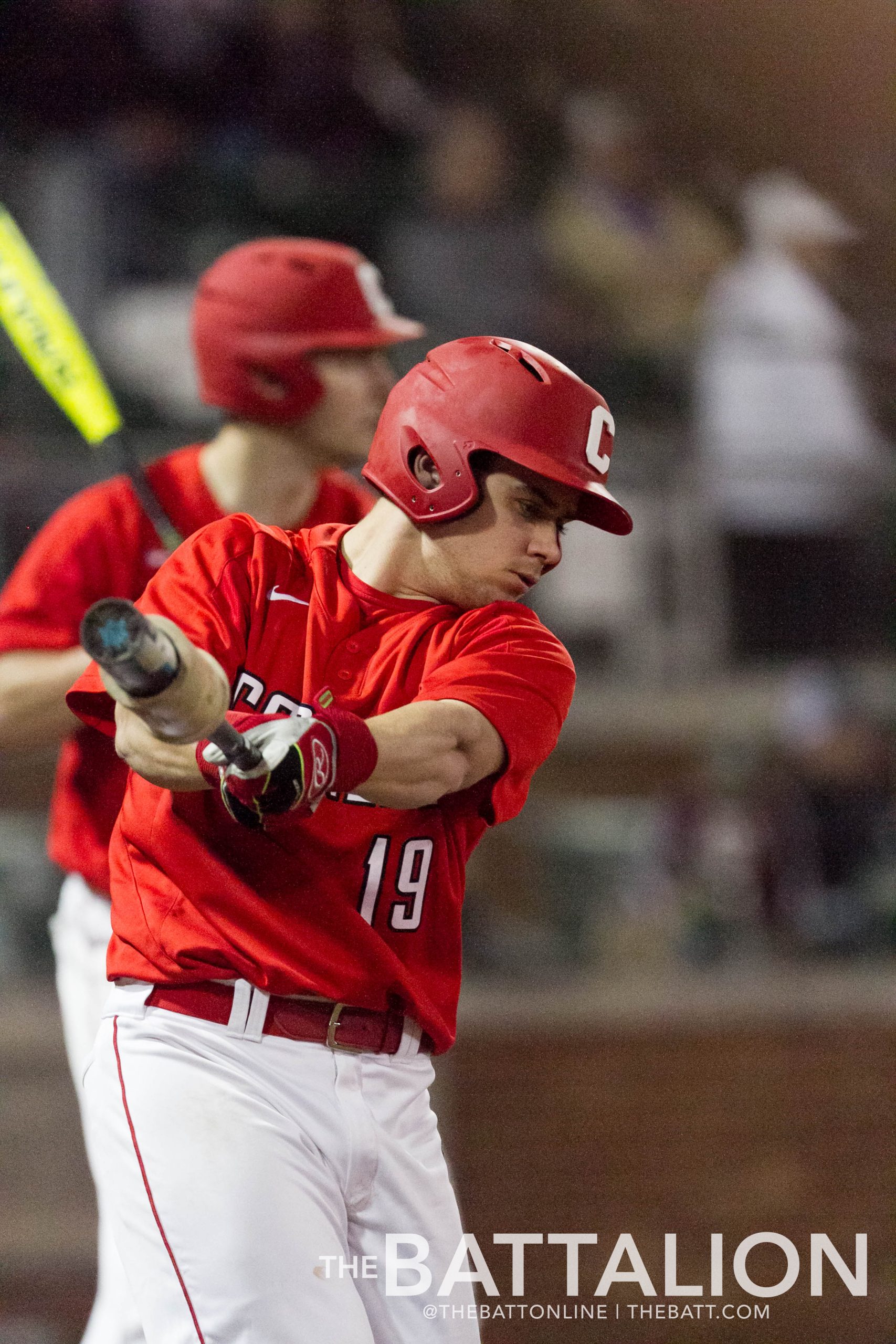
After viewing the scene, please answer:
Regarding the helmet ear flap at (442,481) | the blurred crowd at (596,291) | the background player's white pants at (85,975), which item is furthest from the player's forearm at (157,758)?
the blurred crowd at (596,291)

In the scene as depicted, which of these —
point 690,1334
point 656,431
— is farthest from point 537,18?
point 690,1334

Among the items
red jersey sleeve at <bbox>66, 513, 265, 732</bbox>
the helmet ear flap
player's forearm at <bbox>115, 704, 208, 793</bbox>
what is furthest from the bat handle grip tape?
A: the helmet ear flap

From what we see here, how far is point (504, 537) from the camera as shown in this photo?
5.69 ft

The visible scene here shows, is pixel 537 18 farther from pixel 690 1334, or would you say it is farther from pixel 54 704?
pixel 690 1334

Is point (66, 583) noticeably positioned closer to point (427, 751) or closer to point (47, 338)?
point (47, 338)

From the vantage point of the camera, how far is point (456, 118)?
7789 mm

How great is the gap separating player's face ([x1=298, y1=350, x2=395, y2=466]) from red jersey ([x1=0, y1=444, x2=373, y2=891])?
0.57 feet

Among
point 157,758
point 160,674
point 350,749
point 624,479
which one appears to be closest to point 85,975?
point 157,758

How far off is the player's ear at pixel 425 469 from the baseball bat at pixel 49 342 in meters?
0.50

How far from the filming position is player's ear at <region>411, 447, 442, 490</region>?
174 centimetres

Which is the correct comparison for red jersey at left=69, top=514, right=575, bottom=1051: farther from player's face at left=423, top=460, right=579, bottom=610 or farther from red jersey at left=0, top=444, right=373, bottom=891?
red jersey at left=0, top=444, right=373, bottom=891

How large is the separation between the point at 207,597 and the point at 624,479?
4990 millimetres

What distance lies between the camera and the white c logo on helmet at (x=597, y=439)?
5.60 feet

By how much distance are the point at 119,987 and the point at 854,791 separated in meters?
4.63
